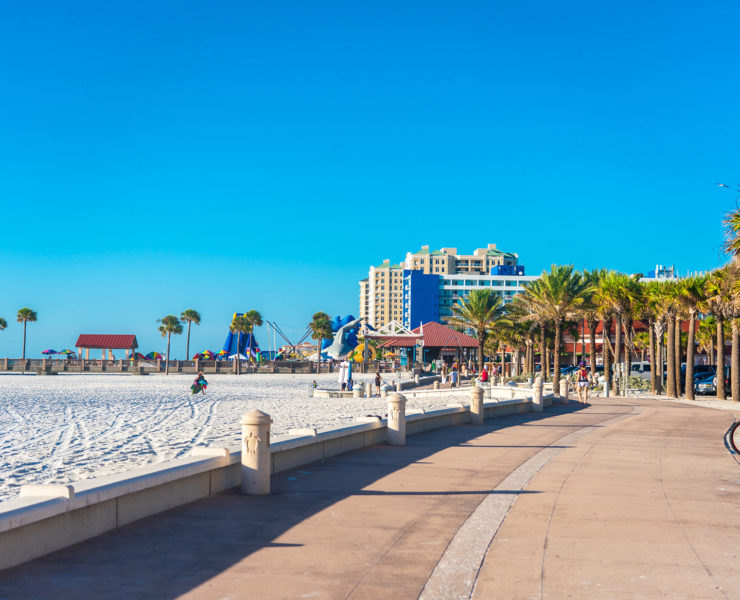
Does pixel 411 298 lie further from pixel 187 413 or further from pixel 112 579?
pixel 112 579

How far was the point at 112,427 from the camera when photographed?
842 inches

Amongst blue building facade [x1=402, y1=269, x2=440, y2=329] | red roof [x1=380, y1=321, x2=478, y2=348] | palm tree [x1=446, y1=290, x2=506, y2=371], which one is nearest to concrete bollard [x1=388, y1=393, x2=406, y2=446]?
palm tree [x1=446, y1=290, x2=506, y2=371]

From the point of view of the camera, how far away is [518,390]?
113 ft

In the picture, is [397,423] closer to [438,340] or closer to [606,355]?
[606,355]

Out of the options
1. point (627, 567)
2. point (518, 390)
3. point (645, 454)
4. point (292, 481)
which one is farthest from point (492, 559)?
point (518, 390)

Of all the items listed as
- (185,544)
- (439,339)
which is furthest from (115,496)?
(439,339)

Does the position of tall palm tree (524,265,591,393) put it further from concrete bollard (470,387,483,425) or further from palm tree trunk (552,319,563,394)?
concrete bollard (470,387,483,425)

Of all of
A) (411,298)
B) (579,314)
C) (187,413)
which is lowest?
(187,413)

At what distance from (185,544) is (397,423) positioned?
8117mm

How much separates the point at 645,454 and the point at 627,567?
852 cm

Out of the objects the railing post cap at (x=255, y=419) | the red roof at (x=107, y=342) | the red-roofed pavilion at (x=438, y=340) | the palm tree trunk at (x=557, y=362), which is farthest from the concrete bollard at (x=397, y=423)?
the red roof at (x=107, y=342)

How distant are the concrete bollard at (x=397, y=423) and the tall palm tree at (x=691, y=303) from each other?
30156 mm

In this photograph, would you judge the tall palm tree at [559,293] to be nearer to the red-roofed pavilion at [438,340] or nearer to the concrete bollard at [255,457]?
the red-roofed pavilion at [438,340]

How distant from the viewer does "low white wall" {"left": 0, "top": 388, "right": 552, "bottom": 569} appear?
5777 mm
